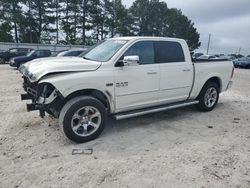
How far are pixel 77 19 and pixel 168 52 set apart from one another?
1768 inches

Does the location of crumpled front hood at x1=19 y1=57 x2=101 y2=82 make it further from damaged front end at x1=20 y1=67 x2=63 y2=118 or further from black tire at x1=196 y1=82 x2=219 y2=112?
black tire at x1=196 y1=82 x2=219 y2=112

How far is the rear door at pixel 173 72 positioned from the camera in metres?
5.26

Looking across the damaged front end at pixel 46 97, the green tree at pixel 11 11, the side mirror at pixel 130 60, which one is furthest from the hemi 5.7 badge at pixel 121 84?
the green tree at pixel 11 11

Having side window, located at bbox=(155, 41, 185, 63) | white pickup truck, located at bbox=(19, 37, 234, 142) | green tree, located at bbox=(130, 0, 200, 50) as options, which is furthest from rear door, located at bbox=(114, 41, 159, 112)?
green tree, located at bbox=(130, 0, 200, 50)

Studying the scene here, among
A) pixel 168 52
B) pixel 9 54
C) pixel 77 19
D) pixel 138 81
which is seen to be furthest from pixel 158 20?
pixel 138 81

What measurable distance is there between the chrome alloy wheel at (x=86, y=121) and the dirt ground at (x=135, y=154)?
0.79 ft

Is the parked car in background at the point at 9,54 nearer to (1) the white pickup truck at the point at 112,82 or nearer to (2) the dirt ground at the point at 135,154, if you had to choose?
(2) the dirt ground at the point at 135,154

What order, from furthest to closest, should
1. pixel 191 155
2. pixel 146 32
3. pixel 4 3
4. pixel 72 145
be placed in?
1. pixel 146 32
2. pixel 4 3
3. pixel 72 145
4. pixel 191 155

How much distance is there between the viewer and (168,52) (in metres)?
5.44

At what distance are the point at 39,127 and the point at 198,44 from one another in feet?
240

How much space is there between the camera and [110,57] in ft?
15.3

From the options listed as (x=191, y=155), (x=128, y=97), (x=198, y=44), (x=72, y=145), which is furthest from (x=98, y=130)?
(x=198, y=44)

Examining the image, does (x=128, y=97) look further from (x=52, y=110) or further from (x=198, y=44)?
(x=198, y=44)

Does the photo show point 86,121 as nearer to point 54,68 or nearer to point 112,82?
point 112,82
